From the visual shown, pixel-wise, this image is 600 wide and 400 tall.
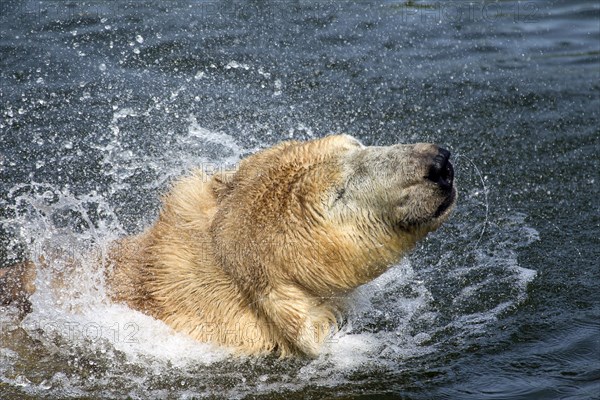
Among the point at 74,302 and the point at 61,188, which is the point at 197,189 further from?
the point at 61,188

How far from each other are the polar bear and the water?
0.25 m

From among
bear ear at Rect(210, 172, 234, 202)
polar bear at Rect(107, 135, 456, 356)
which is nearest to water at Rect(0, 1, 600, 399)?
polar bear at Rect(107, 135, 456, 356)

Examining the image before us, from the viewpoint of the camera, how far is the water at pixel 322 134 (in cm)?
505

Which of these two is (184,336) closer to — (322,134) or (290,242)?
(290,242)

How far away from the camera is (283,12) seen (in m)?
10.5

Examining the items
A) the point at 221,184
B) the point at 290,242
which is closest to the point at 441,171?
the point at 290,242

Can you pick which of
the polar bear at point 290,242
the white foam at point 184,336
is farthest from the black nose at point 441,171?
the white foam at point 184,336

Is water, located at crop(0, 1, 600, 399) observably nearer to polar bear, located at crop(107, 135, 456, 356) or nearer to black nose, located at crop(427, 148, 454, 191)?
polar bear, located at crop(107, 135, 456, 356)

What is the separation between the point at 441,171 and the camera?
410cm

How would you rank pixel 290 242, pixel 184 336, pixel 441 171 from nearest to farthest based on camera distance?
pixel 441 171 < pixel 290 242 < pixel 184 336

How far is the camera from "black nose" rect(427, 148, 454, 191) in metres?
4.08

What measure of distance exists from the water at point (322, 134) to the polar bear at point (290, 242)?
0.82 ft

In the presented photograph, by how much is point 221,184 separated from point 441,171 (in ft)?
4.49

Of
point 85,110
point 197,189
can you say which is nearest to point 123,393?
point 197,189
